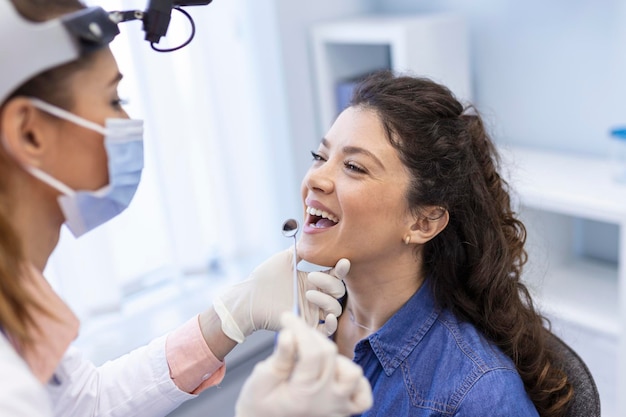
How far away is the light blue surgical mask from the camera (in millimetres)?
919

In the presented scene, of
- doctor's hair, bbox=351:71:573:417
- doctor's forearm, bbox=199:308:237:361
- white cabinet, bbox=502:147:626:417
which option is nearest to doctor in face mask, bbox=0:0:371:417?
doctor's forearm, bbox=199:308:237:361

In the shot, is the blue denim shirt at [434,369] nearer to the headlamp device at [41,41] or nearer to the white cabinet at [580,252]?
the white cabinet at [580,252]

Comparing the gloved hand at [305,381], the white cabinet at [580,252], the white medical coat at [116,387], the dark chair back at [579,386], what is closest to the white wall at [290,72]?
the white cabinet at [580,252]

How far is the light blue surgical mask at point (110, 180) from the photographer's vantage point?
3.01 feet

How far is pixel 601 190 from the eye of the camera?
1827 mm

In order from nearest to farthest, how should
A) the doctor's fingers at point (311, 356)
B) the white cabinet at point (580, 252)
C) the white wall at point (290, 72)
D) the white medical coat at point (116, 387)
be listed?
1. the doctor's fingers at point (311, 356)
2. the white medical coat at point (116, 387)
3. the white cabinet at point (580, 252)
4. the white wall at point (290, 72)

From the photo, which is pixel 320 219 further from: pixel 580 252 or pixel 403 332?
pixel 580 252

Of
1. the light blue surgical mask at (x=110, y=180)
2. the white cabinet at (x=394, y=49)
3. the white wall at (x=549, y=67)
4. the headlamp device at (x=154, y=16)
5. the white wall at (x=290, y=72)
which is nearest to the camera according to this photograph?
the light blue surgical mask at (x=110, y=180)

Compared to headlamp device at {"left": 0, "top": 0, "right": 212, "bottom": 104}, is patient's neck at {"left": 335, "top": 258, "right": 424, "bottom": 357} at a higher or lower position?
lower

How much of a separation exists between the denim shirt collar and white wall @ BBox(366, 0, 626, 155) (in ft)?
3.17

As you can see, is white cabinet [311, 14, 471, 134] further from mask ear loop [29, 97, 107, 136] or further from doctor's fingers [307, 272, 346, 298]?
mask ear loop [29, 97, 107, 136]

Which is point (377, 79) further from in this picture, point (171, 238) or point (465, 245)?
point (171, 238)

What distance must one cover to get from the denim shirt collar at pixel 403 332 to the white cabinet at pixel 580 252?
47cm

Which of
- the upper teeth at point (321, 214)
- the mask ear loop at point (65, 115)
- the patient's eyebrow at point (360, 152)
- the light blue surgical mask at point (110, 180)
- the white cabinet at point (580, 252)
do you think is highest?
the mask ear loop at point (65, 115)
